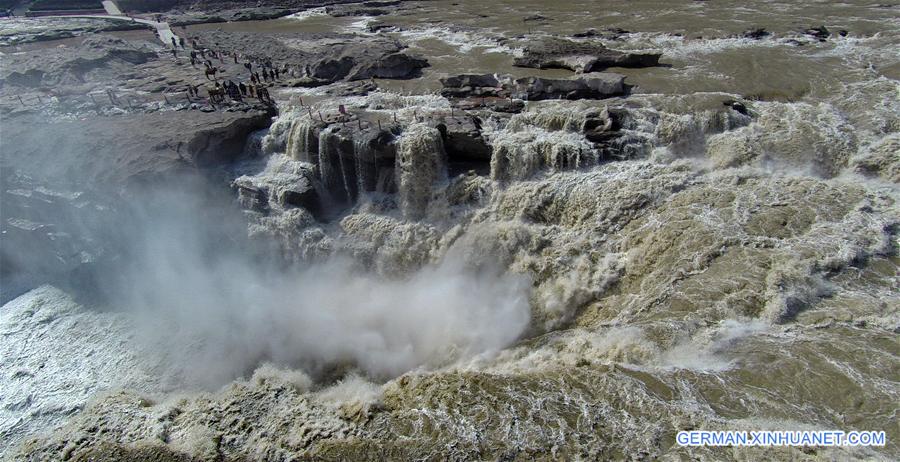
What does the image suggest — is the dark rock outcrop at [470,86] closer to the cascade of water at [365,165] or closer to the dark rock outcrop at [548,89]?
the dark rock outcrop at [548,89]

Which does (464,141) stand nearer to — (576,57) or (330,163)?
(330,163)

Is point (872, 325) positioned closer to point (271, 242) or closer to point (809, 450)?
point (809, 450)

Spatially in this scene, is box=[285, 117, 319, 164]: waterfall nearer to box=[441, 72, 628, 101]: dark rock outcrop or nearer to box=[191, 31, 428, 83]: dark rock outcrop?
box=[441, 72, 628, 101]: dark rock outcrop

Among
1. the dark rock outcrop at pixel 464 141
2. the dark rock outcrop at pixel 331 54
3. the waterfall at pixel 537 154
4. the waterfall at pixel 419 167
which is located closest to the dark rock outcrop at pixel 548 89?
the dark rock outcrop at pixel 464 141

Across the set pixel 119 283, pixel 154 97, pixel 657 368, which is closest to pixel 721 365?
pixel 657 368

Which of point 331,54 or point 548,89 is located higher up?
point 331,54

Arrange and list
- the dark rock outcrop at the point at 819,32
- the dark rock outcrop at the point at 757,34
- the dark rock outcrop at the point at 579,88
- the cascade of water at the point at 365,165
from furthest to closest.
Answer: the dark rock outcrop at the point at 757,34 → the dark rock outcrop at the point at 819,32 → the dark rock outcrop at the point at 579,88 → the cascade of water at the point at 365,165

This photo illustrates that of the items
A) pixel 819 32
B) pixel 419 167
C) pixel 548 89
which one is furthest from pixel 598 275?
pixel 819 32
